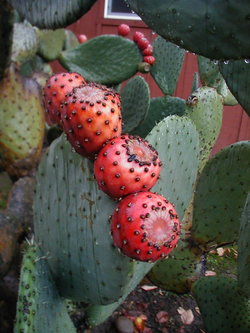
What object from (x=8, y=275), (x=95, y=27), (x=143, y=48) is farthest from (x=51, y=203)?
(x=95, y=27)

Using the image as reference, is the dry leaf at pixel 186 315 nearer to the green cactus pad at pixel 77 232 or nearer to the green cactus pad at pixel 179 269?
the green cactus pad at pixel 179 269

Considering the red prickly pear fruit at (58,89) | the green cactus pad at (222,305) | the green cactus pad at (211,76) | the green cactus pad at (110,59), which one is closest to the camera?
the red prickly pear fruit at (58,89)

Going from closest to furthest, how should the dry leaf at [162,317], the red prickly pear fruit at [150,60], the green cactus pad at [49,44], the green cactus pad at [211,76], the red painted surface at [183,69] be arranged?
1. the dry leaf at [162,317]
2. the green cactus pad at [211,76]
3. the red prickly pear fruit at [150,60]
4. the green cactus pad at [49,44]
5. the red painted surface at [183,69]

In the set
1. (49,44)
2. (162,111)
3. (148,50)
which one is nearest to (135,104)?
(162,111)

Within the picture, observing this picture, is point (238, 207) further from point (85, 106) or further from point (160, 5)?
point (160, 5)

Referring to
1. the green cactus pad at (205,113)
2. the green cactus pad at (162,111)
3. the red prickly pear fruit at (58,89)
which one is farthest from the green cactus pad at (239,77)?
the green cactus pad at (162,111)

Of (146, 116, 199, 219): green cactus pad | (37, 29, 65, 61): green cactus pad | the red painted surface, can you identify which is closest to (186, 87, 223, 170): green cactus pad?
(146, 116, 199, 219): green cactus pad

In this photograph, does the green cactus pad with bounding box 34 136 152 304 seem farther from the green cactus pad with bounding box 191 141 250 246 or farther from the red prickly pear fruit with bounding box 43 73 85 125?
the green cactus pad with bounding box 191 141 250 246

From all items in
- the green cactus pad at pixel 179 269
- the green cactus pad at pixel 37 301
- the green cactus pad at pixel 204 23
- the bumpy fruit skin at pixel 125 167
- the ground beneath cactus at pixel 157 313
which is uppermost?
the green cactus pad at pixel 204 23

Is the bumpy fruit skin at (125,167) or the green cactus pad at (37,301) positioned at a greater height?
the bumpy fruit skin at (125,167)
